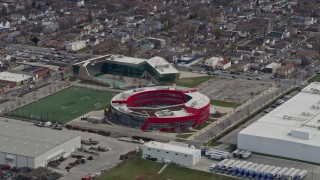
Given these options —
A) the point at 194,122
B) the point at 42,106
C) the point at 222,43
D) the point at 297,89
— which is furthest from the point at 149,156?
the point at 222,43

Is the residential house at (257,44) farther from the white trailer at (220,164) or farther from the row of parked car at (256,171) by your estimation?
the row of parked car at (256,171)

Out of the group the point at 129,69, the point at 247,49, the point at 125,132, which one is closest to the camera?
the point at 125,132

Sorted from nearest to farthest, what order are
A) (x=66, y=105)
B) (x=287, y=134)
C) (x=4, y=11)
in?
(x=287, y=134) → (x=66, y=105) → (x=4, y=11)

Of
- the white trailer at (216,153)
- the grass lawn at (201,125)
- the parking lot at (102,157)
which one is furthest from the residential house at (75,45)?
the white trailer at (216,153)

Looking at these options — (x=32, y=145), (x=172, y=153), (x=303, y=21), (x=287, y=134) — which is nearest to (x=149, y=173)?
(x=172, y=153)

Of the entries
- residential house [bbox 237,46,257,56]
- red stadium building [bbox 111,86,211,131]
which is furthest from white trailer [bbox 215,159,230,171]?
residential house [bbox 237,46,257,56]

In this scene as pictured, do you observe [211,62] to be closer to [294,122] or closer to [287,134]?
[294,122]

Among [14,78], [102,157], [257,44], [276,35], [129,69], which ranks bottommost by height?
[102,157]
